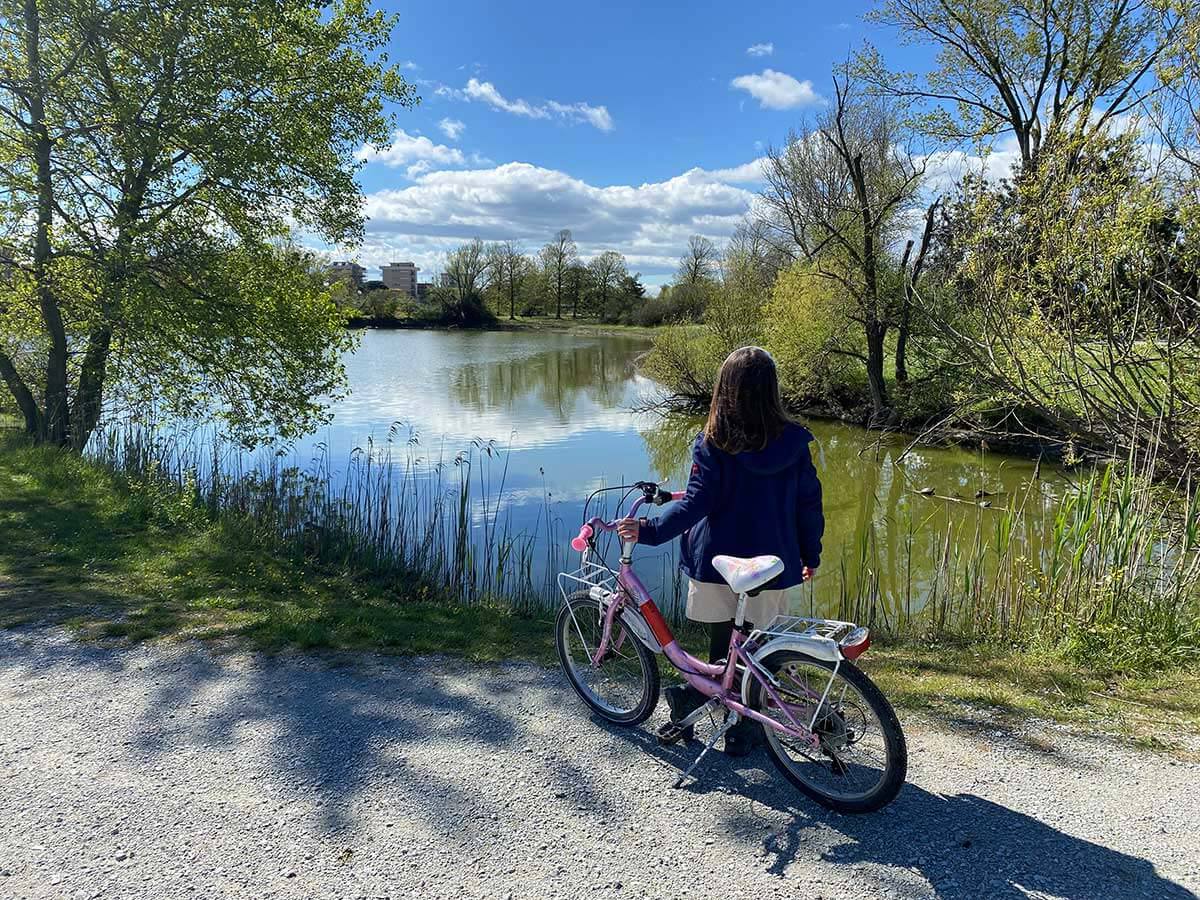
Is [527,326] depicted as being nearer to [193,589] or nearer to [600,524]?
[193,589]

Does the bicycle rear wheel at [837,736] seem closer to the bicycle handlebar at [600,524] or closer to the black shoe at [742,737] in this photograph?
the black shoe at [742,737]

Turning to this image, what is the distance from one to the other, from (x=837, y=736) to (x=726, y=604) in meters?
0.66

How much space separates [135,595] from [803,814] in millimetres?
4989

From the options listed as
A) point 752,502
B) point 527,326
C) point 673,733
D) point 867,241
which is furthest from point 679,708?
point 527,326

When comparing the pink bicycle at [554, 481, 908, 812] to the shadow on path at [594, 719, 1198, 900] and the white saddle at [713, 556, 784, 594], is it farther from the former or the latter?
the shadow on path at [594, 719, 1198, 900]

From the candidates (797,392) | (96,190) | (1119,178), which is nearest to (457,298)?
(797,392)

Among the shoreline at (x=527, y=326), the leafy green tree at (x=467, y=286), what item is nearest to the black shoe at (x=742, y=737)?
the shoreline at (x=527, y=326)

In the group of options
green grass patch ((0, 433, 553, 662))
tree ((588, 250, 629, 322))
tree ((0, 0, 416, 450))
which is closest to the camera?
green grass patch ((0, 433, 553, 662))

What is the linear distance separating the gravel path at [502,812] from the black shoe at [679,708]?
→ 0.27 feet

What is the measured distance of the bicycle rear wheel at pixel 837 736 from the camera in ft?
8.05

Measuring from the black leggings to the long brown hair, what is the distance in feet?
2.60

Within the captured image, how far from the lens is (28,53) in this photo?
8.85 m

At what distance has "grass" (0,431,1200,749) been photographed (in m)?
3.59

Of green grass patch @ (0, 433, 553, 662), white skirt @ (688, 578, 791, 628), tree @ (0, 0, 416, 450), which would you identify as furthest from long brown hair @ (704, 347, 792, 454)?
tree @ (0, 0, 416, 450)
